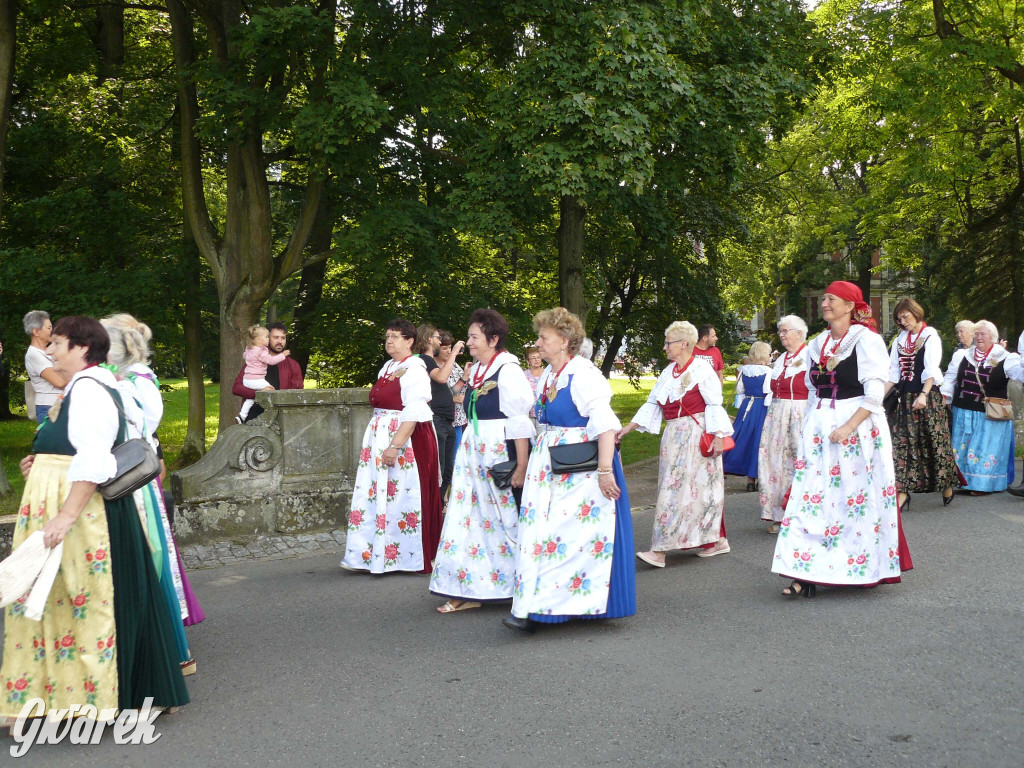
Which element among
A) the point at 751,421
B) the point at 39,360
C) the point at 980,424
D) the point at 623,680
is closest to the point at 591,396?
the point at 623,680

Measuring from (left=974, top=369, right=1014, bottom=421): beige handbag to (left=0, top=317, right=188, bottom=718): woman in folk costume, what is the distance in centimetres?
973

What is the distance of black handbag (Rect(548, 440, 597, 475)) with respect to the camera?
5.60m

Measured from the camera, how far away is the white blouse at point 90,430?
159 inches

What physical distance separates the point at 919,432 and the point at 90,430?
856 centimetres

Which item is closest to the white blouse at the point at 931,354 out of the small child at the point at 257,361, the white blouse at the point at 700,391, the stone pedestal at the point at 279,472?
the white blouse at the point at 700,391

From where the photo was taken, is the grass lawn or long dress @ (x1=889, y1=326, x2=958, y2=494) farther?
the grass lawn

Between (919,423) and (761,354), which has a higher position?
(761,354)

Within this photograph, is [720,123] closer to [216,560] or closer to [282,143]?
[282,143]

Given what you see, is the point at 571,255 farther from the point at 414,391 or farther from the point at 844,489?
Answer: the point at 844,489

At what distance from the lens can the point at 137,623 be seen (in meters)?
4.29

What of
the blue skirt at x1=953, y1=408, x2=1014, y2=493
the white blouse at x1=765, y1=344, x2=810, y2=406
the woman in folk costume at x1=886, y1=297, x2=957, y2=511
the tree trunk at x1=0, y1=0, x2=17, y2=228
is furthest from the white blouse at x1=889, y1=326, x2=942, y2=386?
the tree trunk at x1=0, y1=0, x2=17, y2=228

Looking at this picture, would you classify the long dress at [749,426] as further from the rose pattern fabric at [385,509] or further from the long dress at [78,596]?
the long dress at [78,596]

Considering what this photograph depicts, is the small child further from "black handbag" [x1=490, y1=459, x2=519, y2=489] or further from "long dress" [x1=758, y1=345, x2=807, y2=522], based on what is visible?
"long dress" [x1=758, y1=345, x2=807, y2=522]

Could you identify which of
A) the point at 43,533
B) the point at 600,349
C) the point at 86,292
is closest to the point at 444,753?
the point at 43,533
